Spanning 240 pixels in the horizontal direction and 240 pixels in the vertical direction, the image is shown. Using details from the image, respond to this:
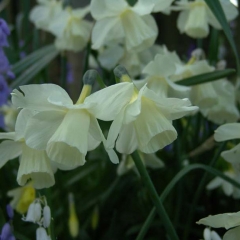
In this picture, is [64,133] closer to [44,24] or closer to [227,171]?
[227,171]

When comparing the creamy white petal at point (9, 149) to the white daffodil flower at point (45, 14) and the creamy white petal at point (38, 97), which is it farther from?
the white daffodil flower at point (45, 14)

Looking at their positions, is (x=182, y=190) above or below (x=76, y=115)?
A: below

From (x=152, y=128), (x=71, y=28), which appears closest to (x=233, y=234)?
(x=152, y=128)

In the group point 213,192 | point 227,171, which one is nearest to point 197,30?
point 227,171

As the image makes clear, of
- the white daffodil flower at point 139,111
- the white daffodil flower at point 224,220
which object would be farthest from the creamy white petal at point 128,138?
the white daffodil flower at point 224,220

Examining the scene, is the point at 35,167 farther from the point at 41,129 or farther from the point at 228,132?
the point at 228,132

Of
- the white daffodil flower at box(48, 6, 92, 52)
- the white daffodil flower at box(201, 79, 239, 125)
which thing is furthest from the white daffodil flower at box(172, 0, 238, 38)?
the white daffodil flower at box(48, 6, 92, 52)
